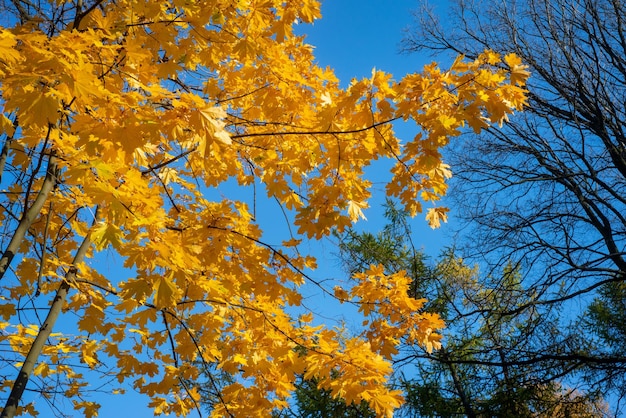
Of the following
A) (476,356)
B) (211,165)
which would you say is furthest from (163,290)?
(476,356)

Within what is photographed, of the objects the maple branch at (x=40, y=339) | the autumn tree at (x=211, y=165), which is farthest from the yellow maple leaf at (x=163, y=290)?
the maple branch at (x=40, y=339)

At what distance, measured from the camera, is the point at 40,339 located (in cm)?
362

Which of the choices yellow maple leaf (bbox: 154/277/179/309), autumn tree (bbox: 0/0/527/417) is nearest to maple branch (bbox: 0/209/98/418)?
autumn tree (bbox: 0/0/527/417)

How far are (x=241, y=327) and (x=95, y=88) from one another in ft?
9.10

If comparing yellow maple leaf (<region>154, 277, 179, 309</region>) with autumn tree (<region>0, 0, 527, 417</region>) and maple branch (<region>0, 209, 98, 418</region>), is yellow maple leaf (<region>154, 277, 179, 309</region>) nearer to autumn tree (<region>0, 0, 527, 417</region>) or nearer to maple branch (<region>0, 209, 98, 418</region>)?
autumn tree (<region>0, 0, 527, 417</region>)

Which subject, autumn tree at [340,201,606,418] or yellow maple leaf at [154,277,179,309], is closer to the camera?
yellow maple leaf at [154,277,179,309]

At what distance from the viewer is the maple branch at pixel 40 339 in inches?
130

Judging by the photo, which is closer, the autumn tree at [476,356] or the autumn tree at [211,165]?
the autumn tree at [211,165]

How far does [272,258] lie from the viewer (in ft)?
10.8

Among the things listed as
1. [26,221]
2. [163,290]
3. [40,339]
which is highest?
[26,221]

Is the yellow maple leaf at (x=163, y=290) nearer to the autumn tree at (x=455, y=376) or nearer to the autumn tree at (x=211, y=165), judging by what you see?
the autumn tree at (x=211, y=165)

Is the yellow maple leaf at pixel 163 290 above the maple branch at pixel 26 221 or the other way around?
the other way around

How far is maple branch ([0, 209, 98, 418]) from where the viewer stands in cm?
330

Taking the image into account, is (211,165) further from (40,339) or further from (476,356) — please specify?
(476,356)
